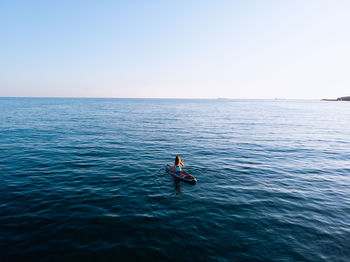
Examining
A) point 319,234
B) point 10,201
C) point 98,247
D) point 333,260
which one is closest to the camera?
point 333,260

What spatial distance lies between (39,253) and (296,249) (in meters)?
12.6

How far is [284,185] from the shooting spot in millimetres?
16734

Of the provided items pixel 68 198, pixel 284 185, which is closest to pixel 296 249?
pixel 284 185

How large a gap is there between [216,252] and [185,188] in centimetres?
686

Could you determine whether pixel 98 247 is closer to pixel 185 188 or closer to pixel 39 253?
pixel 39 253

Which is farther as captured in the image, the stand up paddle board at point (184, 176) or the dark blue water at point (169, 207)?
the stand up paddle board at point (184, 176)

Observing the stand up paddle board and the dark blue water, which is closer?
the dark blue water

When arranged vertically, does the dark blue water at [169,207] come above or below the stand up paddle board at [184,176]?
below

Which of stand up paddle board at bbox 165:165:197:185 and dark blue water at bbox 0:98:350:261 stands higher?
stand up paddle board at bbox 165:165:197:185

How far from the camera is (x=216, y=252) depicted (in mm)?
9289

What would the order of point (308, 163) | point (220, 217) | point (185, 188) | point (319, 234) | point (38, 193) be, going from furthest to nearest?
point (308, 163) < point (185, 188) < point (38, 193) < point (220, 217) < point (319, 234)

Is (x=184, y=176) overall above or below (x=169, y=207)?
above

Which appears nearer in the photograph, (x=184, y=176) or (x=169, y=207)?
(x=169, y=207)

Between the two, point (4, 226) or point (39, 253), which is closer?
point (39, 253)
